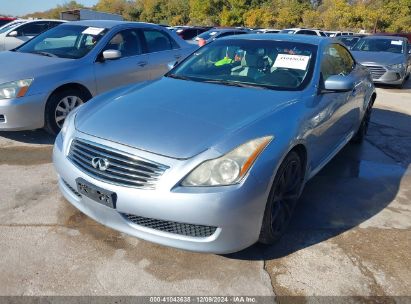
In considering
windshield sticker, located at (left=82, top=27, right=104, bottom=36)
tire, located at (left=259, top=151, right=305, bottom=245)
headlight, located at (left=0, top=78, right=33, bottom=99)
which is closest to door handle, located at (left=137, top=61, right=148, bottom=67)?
windshield sticker, located at (left=82, top=27, right=104, bottom=36)

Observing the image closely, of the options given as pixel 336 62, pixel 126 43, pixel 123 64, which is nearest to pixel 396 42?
pixel 336 62

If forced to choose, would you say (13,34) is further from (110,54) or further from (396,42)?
(396,42)

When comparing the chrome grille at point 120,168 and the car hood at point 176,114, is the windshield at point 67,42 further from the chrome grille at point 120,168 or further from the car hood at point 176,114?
the chrome grille at point 120,168

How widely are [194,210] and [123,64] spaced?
3858 millimetres

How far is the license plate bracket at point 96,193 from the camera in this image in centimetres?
242

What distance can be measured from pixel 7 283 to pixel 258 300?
156 centimetres

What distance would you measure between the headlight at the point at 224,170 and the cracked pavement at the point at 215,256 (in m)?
0.68

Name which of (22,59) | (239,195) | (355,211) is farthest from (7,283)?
(22,59)

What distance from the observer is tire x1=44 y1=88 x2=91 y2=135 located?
4.79m

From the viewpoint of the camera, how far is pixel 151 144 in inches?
97.0

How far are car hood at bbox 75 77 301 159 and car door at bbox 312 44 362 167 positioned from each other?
397 millimetres

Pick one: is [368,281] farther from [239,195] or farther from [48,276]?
[48,276]

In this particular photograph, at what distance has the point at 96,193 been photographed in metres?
2.49

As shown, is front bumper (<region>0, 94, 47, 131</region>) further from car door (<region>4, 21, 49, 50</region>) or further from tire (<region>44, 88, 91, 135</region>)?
car door (<region>4, 21, 49, 50</region>)
